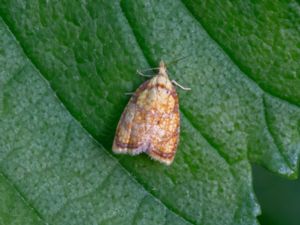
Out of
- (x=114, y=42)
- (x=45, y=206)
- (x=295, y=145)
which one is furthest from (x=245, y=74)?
(x=45, y=206)

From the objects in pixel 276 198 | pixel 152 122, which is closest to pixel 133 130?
pixel 152 122

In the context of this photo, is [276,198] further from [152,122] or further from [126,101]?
[126,101]

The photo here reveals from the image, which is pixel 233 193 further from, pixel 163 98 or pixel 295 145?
pixel 163 98

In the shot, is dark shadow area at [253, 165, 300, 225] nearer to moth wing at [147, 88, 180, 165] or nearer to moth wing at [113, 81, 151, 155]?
moth wing at [147, 88, 180, 165]

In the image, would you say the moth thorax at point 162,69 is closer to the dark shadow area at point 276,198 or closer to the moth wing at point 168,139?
the moth wing at point 168,139

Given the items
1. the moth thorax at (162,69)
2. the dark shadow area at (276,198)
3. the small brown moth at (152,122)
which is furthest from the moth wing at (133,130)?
the dark shadow area at (276,198)
